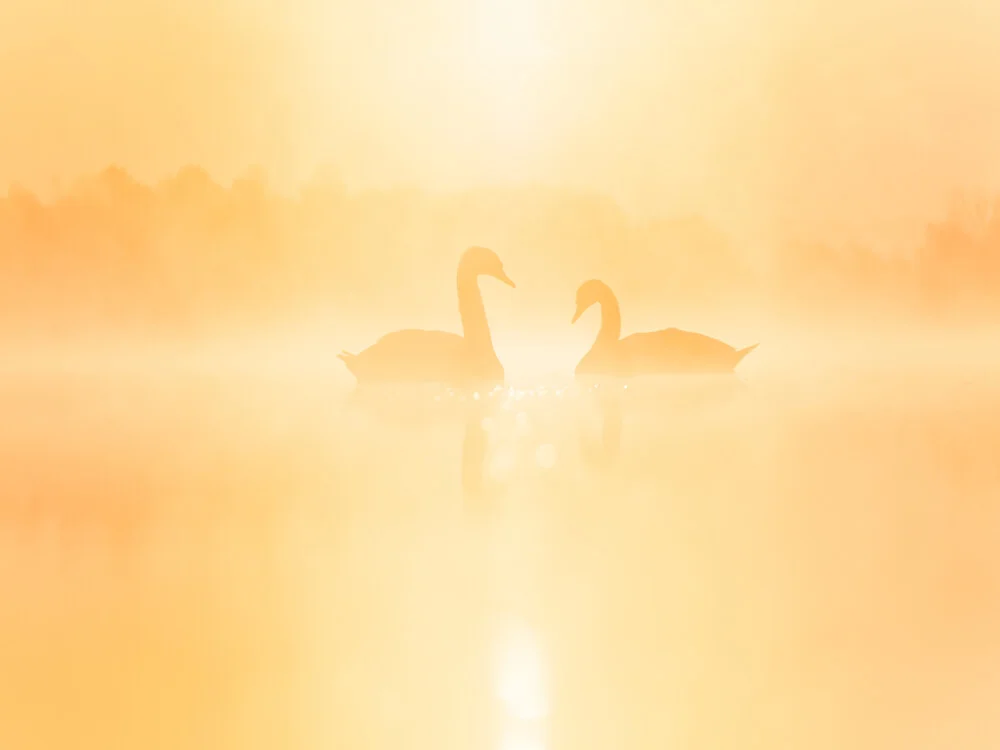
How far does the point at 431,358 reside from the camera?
184 inches

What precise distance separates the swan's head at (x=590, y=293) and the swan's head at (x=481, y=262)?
455mm

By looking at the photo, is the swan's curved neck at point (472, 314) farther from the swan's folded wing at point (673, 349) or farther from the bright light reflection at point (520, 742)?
the bright light reflection at point (520, 742)

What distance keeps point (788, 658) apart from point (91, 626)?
1.18 meters

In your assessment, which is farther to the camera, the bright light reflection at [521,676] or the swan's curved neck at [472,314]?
the swan's curved neck at [472,314]

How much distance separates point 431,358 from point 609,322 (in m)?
1.05

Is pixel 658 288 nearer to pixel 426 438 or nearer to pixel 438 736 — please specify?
pixel 426 438

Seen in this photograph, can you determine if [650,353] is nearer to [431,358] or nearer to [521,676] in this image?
[431,358]

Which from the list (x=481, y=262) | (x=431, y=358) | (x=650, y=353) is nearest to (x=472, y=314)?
(x=481, y=262)

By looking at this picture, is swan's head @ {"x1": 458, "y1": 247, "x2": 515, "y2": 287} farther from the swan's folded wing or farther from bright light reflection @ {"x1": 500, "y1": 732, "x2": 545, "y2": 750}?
bright light reflection @ {"x1": 500, "y1": 732, "x2": 545, "y2": 750}

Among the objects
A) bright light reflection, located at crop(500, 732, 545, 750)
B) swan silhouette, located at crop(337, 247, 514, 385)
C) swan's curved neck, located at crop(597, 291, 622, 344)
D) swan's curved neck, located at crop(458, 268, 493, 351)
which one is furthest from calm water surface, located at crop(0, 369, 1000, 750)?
swan's curved neck, located at crop(597, 291, 622, 344)

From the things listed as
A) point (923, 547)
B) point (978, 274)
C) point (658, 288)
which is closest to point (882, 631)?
point (923, 547)

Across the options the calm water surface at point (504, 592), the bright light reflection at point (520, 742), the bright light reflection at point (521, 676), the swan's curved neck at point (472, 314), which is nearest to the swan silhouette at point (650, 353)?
the swan's curved neck at point (472, 314)

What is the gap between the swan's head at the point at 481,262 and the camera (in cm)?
528

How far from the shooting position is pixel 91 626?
67.7 inches
